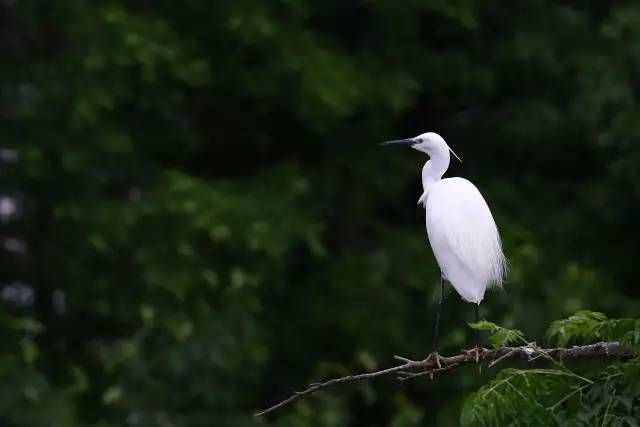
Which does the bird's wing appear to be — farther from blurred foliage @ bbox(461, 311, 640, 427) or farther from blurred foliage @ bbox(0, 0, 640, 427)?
blurred foliage @ bbox(0, 0, 640, 427)

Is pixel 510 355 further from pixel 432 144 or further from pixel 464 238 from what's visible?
pixel 432 144

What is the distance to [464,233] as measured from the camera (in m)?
4.75

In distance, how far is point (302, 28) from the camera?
840cm

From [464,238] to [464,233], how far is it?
0.06 ft

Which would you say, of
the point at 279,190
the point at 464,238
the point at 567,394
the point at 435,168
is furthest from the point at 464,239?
the point at 279,190

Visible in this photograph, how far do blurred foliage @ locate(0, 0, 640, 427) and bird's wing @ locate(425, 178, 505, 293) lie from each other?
2839mm

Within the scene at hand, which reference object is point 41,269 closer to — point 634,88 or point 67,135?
point 67,135

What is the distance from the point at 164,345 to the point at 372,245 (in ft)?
5.57

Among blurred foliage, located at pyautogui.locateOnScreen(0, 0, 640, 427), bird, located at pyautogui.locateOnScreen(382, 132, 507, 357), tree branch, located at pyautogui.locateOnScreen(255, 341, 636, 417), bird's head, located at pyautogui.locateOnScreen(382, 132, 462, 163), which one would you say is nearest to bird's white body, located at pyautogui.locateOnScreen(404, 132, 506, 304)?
bird, located at pyautogui.locateOnScreen(382, 132, 507, 357)

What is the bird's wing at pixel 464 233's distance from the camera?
15.4 ft

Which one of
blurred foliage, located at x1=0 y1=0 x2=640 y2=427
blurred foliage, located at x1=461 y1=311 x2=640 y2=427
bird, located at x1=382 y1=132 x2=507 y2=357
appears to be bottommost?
blurred foliage, located at x1=0 y1=0 x2=640 y2=427

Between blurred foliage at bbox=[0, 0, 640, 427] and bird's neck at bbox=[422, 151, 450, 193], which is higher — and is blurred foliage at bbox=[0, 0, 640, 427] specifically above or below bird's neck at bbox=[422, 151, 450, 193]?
below

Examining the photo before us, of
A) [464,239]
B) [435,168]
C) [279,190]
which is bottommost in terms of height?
[279,190]

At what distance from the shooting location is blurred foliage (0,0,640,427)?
26.1 feet
